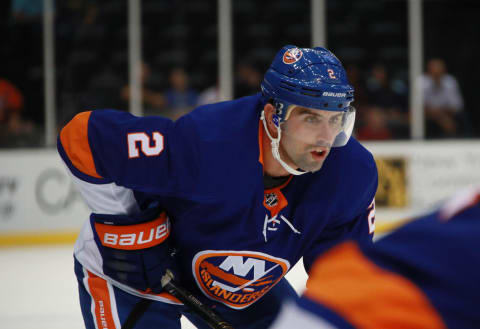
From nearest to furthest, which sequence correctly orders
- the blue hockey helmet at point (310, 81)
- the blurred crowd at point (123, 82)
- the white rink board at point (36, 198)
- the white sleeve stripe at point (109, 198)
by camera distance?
the blue hockey helmet at point (310, 81), the white sleeve stripe at point (109, 198), the white rink board at point (36, 198), the blurred crowd at point (123, 82)

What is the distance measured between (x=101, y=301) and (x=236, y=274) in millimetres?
349

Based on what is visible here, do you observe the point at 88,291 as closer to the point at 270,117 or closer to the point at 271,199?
the point at 271,199

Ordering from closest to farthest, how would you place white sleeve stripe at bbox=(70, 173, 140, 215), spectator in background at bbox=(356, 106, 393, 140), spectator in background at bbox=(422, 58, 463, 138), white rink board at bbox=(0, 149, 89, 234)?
white sleeve stripe at bbox=(70, 173, 140, 215)
white rink board at bbox=(0, 149, 89, 234)
spectator in background at bbox=(356, 106, 393, 140)
spectator in background at bbox=(422, 58, 463, 138)

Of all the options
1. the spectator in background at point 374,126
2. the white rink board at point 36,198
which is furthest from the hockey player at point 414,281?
the spectator in background at point 374,126

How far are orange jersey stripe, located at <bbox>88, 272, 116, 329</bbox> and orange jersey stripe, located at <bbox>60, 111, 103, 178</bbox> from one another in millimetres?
291

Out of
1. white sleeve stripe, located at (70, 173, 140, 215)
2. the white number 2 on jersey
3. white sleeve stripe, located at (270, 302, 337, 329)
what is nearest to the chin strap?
the white number 2 on jersey

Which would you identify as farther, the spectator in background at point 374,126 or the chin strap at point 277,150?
the spectator in background at point 374,126

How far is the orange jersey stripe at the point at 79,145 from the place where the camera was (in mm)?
1702

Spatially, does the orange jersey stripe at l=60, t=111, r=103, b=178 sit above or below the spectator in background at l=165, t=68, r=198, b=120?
above

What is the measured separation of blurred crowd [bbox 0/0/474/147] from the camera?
19.1 feet

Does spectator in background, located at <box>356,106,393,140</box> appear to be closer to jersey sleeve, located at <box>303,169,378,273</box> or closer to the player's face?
jersey sleeve, located at <box>303,169,378,273</box>

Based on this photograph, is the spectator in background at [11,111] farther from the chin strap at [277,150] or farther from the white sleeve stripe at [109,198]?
the chin strap at [277,150]

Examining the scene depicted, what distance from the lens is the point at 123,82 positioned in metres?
6.12

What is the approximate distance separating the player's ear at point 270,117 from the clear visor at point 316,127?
0.03 meters
